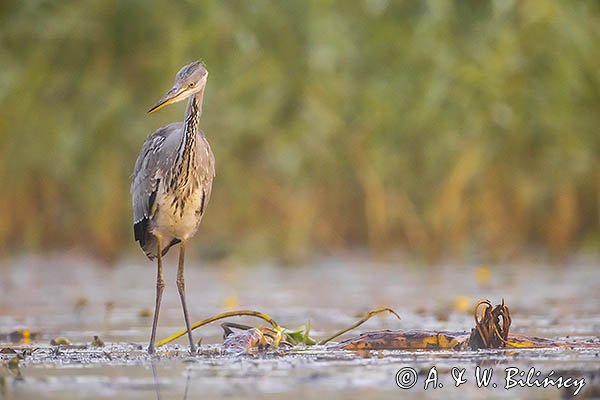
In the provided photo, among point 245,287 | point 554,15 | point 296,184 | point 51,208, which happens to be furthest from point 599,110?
point 51,208

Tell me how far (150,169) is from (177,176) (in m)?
0.20

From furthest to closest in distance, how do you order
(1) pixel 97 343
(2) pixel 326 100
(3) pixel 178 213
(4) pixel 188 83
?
(2) pixel 326 100 < (3) pixel 178 213 < (4) pixel 188 83 < (1) pixel 97 343

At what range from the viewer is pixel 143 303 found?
9781 mm

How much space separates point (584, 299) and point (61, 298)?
357 cm

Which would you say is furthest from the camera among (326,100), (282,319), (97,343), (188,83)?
(326,100)

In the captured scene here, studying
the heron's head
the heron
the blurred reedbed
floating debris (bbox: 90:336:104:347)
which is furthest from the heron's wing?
the blurred reedbed

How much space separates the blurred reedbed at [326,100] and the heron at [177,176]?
15.5ft

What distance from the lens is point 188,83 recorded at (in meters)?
7.29

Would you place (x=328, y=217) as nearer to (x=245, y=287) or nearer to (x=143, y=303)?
(x=245, y=287)

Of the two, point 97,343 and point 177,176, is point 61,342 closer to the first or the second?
point 97,343

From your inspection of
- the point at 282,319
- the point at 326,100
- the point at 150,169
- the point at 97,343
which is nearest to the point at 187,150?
the point at 150,169

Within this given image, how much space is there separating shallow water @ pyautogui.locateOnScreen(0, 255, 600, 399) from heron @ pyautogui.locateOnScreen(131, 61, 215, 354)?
593mm

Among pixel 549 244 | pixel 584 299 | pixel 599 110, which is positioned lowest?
pixel 584 299

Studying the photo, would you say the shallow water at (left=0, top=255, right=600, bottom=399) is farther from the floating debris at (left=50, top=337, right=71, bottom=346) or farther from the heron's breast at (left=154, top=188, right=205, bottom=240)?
the heron's breast at (left=154, top=188, right=205, bottom=240)
